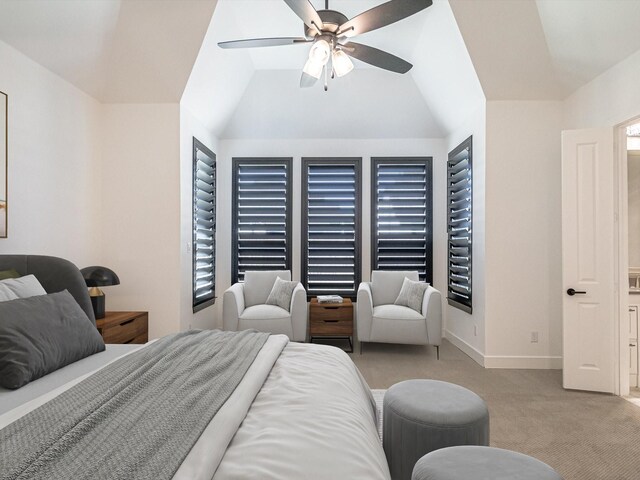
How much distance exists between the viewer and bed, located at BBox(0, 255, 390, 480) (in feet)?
3.28

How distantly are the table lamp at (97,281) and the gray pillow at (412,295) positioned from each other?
3.06 m

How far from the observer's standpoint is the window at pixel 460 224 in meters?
4.53

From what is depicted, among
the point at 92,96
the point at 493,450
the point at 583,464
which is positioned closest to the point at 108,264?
the point at 92,96

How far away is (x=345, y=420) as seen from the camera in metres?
1.35

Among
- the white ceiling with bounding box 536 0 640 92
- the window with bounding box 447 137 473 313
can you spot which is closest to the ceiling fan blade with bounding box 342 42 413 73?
the white ceiling with bounding box 536 0 640 92

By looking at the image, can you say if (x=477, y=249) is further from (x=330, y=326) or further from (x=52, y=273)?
(x=52, y=273)

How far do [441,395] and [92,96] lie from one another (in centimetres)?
413

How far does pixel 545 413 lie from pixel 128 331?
3.40m

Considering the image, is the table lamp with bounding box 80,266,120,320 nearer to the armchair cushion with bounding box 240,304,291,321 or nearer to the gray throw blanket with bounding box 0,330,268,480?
the armchair cushion with bounding box 240,304,291,321

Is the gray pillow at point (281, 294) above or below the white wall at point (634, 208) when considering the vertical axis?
below

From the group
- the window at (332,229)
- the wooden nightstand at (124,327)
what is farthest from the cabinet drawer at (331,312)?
the wooden nightstand at (124,327)

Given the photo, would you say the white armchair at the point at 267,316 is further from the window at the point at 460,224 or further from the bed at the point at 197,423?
the bed at the point at 197,423

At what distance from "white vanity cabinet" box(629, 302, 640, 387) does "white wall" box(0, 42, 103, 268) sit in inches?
199

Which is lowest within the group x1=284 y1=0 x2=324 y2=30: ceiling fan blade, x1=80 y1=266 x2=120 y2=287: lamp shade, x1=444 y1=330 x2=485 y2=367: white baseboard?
x1=444 y1=330 x2=485 y2=367: white baseboard
